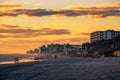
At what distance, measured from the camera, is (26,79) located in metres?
46.9

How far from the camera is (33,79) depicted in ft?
154

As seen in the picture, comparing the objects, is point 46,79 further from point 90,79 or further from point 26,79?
point 90,79

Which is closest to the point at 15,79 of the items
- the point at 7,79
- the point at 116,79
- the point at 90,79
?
the point at 7,79

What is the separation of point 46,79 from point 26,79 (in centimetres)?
259

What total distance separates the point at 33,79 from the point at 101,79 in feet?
28.8

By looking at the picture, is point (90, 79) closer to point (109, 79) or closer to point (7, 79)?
point (109, 79)

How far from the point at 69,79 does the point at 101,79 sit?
410 centimetres

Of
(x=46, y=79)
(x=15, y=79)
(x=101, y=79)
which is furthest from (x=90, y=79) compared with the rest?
(x=15, y=79)

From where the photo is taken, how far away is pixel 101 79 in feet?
152

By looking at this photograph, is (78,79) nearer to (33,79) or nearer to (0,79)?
(33,79)

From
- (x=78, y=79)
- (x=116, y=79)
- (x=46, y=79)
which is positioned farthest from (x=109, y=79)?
(x=46, y=79)

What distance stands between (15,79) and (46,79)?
13.3 ft

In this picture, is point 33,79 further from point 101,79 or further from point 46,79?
point 101,79

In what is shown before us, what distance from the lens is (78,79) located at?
46375 millimetres
